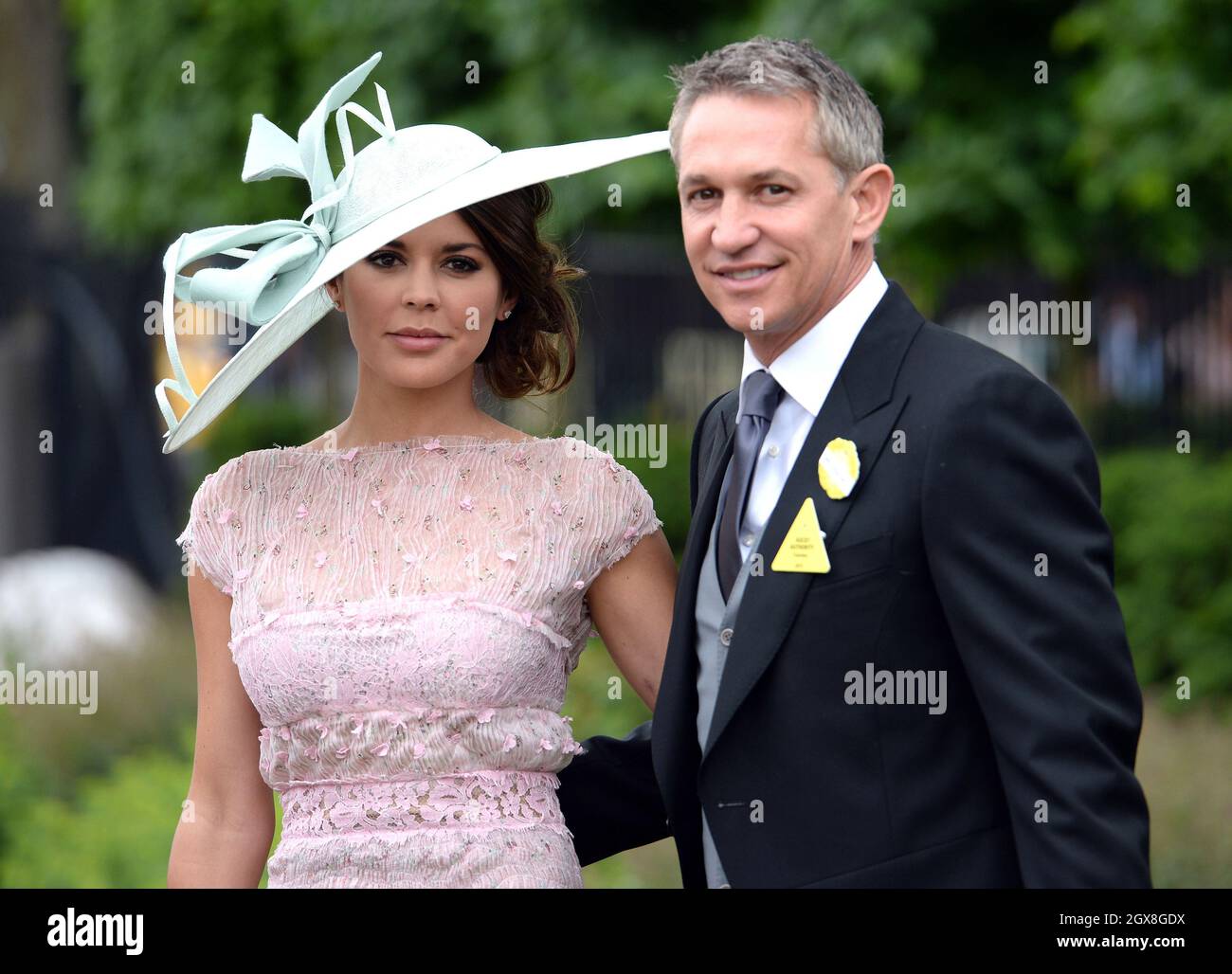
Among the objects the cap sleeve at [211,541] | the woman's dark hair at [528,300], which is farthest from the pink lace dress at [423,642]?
the woman's dark hair at [528,300]

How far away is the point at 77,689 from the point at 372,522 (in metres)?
5.59

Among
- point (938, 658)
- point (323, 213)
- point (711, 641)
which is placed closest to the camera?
point (938, 658)

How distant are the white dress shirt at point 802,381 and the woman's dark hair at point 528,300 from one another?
632mm

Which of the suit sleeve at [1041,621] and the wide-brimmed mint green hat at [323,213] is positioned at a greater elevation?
the wide-brimmed mint green hat at [323,213]

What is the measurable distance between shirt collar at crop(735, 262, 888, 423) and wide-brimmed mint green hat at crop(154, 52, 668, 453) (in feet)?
1.62

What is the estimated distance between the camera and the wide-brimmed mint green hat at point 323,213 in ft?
10.4

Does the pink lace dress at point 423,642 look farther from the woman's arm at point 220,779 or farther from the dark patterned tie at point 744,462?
the dark patterned tie at point 744,462

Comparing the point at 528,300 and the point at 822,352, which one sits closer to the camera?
the point at 822,352

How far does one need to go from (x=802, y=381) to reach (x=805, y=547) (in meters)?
0.29

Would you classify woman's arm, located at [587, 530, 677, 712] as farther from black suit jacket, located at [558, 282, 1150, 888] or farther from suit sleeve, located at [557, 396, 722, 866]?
black suit jacket, located at [558, 282, 1150, 888]

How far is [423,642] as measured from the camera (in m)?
3.14

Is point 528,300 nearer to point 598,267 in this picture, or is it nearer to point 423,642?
point 423,642

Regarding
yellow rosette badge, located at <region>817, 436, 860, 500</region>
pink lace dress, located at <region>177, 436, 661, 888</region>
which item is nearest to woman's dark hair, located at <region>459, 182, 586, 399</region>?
pink lace dress, located at <region>177, 436, 661, 888</region>

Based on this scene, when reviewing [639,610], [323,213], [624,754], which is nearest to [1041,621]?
[639,610]
